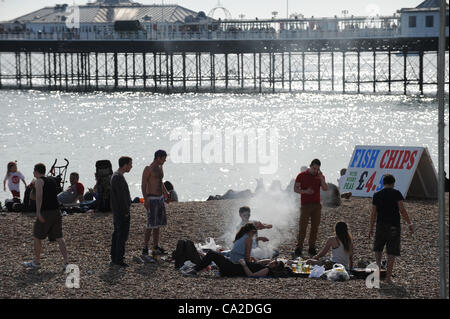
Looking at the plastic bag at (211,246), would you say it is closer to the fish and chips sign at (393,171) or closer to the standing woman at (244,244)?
the standing woman at (244,244)

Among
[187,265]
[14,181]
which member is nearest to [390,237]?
[187,265]

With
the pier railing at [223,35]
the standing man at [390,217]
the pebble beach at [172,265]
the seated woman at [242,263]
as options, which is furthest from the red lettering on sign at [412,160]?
the pier railing at [223,35]

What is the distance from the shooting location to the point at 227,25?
271 ft

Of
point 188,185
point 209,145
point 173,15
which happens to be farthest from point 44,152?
point 173,15

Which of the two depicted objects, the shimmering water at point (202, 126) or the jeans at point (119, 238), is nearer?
the jeans at point (119, 238)

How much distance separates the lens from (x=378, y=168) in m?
19.5

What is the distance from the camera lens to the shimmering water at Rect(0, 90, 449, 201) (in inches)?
1532

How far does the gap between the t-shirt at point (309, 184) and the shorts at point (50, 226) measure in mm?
3298

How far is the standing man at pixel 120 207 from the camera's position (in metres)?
12.5

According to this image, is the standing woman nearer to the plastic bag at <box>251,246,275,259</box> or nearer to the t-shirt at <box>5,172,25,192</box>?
the plastic bag at <box>251,246,275,259</box>

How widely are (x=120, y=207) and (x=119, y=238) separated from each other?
1.36 ft

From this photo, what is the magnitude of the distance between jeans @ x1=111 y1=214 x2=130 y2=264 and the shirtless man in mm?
493

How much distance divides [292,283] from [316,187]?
99.7 inches

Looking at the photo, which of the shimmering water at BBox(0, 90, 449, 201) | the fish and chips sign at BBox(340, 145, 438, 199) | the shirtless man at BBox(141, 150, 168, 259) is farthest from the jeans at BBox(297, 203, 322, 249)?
the shimmering water at BBox(0, 90, 449, 201)
